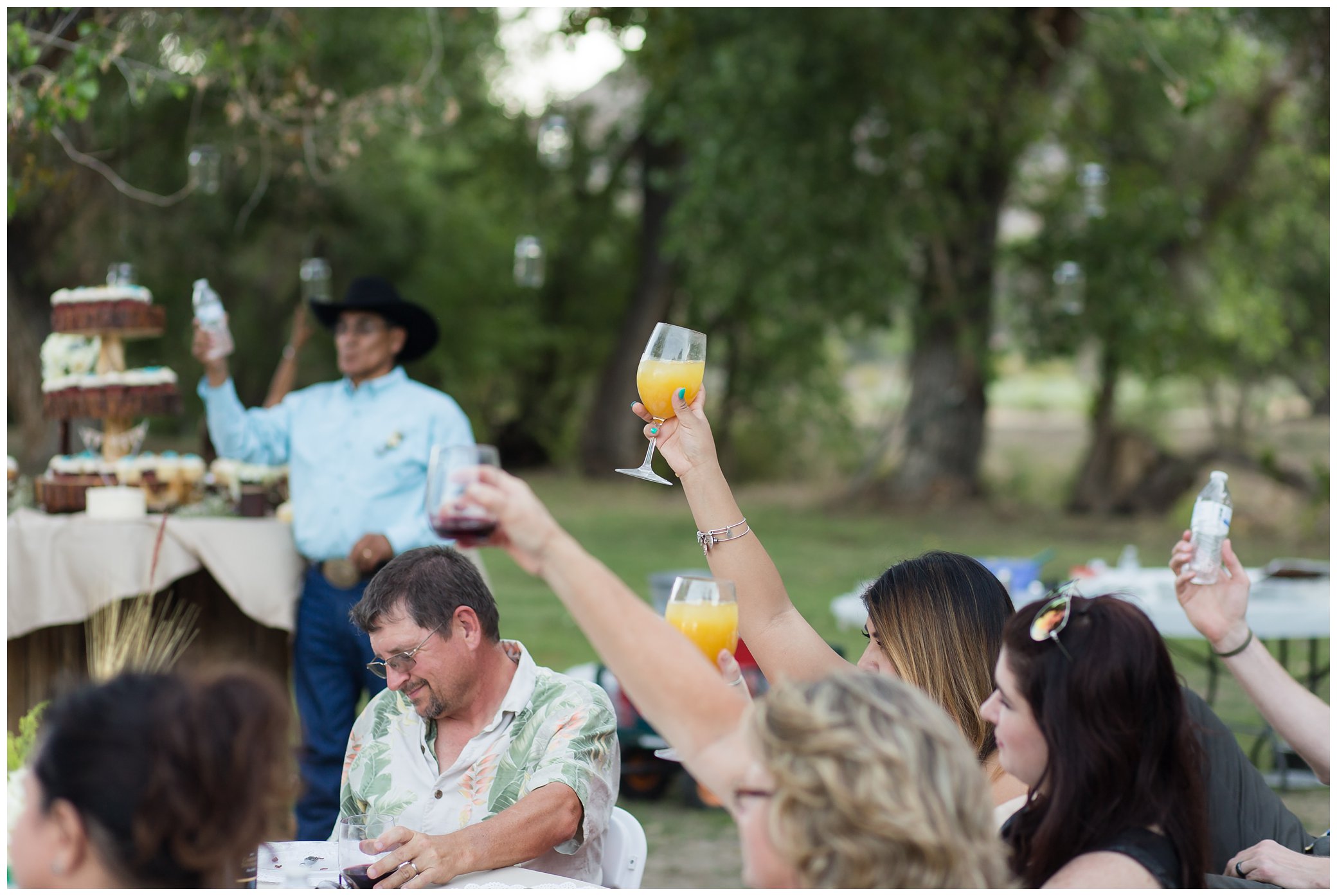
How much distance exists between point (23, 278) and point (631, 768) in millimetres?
7429

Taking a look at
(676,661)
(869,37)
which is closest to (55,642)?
(676,661)

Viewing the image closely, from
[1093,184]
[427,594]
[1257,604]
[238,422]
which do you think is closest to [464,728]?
[427,594]

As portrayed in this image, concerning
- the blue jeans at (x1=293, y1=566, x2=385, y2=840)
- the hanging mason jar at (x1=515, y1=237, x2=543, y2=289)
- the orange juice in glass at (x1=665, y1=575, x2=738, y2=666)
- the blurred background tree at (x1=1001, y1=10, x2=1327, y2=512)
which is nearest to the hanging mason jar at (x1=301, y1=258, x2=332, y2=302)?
the hanging mason jar at (x1=515, y1=237, x2=543, y2=289)

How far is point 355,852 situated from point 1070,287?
436 inches

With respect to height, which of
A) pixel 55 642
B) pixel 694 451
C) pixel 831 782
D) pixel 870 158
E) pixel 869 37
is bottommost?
pixel 55 642

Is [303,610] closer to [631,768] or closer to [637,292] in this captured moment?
[631,768]

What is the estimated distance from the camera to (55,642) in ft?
16.7

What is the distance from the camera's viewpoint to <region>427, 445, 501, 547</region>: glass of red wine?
1486 mm

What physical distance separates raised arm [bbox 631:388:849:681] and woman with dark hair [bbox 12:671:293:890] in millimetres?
1175

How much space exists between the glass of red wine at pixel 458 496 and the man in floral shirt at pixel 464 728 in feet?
3.96

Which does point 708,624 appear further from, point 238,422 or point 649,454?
point 238,422

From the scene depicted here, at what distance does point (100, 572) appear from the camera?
4.86 metres

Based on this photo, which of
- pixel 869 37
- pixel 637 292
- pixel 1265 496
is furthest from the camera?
pixel 637 292

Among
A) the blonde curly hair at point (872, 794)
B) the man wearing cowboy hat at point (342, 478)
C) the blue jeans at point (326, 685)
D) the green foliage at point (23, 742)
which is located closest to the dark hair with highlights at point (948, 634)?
the blonde curly hair at point (872, 794)
